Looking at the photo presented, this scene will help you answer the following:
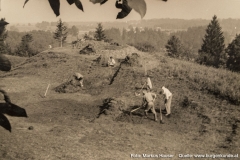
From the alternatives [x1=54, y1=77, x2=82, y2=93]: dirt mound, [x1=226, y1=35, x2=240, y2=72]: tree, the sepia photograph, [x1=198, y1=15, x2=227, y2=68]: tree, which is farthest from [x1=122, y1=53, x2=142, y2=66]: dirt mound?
[x1=198, y1=15, x2=227, y2=68]: tree

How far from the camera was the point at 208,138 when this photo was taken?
847cm

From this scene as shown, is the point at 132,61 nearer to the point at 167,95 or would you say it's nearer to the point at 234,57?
the point at 167,95

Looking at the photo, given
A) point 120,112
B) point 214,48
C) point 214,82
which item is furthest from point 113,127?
point 214,48

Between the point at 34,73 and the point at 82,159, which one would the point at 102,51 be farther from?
the point at 82,159

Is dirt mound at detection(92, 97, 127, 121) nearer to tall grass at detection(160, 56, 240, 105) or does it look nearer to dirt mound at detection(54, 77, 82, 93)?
dirt mound at detection(54, 77, 82, 93)

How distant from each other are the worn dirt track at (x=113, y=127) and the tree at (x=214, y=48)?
3966cm

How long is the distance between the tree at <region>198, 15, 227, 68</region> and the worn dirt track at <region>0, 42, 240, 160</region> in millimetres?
39658

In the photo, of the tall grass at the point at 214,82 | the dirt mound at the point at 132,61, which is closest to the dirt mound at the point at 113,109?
the tall grass at the point at 214,82

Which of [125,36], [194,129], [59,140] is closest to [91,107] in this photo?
[59,140]

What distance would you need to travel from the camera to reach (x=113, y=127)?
30.6 feet

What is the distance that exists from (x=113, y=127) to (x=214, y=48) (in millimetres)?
52045

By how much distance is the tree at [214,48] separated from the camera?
52719 mm

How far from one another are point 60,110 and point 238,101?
7919 millimetres

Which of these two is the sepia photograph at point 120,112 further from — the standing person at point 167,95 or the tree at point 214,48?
the tree at point 214,48
